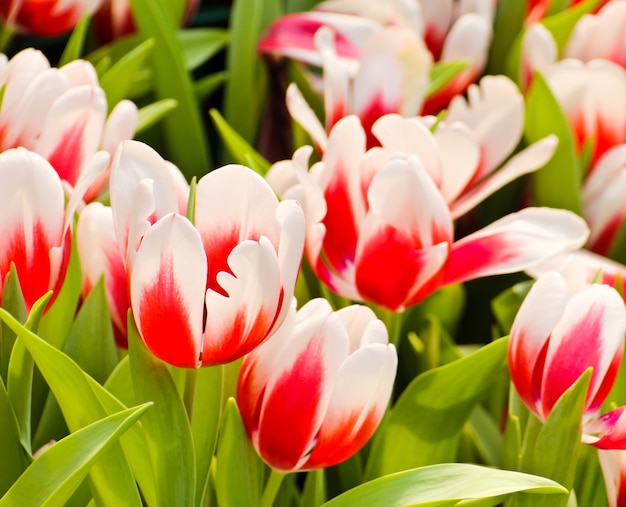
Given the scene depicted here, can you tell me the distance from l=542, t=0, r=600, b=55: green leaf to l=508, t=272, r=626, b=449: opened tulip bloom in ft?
1.38

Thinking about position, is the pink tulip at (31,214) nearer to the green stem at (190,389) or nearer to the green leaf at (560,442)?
the green stem at (190,389)

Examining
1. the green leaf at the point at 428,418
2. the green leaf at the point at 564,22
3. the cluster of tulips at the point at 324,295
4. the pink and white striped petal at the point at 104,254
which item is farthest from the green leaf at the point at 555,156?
the pink and white striped petal at the point at 104,254

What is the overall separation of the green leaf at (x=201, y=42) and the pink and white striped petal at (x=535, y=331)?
0.51 metres

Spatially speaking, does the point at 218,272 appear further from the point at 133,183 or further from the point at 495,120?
the point at 495,120

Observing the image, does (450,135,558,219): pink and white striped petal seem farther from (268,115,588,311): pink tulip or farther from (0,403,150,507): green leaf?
(0,403,150,507): green leaf

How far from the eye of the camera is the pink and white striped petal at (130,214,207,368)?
1.17 ft

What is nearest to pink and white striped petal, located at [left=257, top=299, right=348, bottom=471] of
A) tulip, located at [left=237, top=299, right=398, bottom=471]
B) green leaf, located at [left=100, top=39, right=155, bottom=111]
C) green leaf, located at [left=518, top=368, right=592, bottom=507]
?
tulip, located at [left=237, top=299, right=398, bottom=471]

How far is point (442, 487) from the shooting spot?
0.40 metres

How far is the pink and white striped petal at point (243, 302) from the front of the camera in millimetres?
357

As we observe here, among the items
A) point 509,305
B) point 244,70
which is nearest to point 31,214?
point 509,305

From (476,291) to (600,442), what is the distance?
0.34 m

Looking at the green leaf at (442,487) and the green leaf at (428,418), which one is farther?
the green leaf at (428,418)

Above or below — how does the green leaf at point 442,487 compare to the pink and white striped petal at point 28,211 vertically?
below

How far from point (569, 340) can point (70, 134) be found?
0.26 metres
